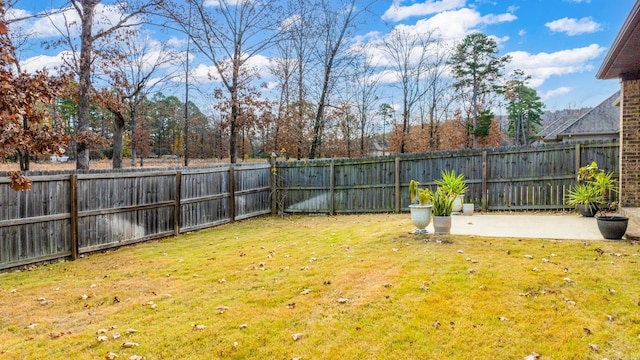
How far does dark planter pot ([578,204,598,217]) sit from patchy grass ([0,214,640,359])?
10.4 feet

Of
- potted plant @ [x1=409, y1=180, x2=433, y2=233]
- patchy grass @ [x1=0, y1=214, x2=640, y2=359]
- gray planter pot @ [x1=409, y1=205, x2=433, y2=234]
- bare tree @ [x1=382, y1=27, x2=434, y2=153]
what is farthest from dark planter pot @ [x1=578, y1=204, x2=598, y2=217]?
bare tree @ [x1=382, y1=27, x2=434, y2=153]

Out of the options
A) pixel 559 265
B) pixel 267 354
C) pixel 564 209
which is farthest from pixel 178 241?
pixel 564 209

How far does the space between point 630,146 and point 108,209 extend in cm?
1053

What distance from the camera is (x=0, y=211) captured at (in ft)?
20.4

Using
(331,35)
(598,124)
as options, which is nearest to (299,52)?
(331,35)

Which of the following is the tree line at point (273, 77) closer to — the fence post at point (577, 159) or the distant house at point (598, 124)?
the distant house at point (598, 124)

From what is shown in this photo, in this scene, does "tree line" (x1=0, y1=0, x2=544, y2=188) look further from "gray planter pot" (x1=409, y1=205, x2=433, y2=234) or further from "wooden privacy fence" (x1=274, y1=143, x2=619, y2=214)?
"gray planter pot" (x1=409, y1=205, x2=433, y2=234)

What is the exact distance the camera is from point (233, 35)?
15.6 meters

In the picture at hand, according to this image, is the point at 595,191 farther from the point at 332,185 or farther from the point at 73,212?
the point at 73,212

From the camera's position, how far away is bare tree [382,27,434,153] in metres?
22.8

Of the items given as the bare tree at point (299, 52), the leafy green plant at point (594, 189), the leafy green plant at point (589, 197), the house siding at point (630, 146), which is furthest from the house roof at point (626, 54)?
the bare tree at point (299, 52)

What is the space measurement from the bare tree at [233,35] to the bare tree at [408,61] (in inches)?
347

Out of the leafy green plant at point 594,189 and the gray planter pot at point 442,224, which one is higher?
the leafy green plant at point 594,189

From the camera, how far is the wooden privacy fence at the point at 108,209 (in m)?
6.51
